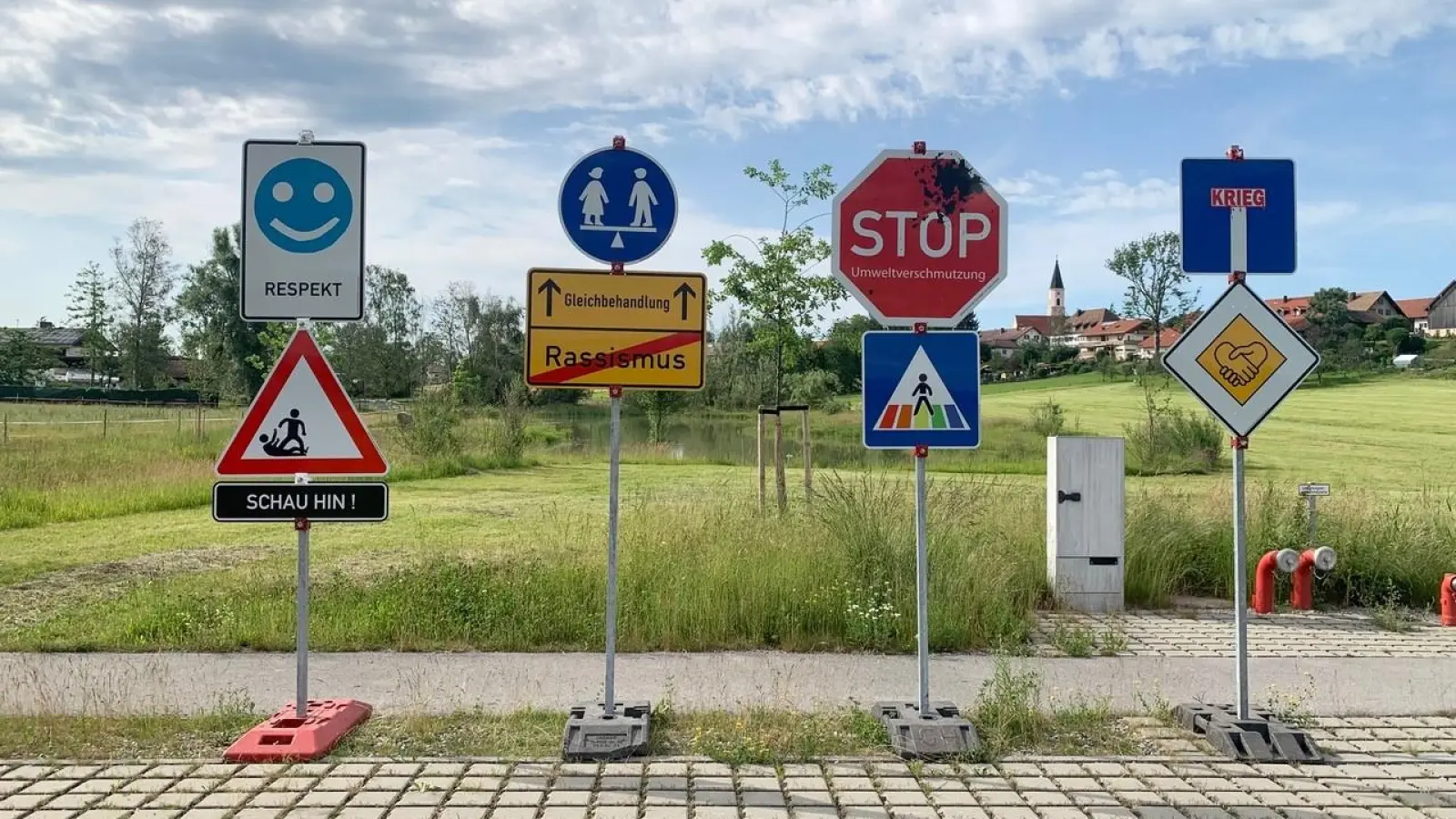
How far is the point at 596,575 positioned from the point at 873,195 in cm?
379

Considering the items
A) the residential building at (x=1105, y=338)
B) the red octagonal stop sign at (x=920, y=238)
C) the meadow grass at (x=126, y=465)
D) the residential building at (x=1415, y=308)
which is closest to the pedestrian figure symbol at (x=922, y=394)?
the red octagonal stop sign at (x=920, y=238)

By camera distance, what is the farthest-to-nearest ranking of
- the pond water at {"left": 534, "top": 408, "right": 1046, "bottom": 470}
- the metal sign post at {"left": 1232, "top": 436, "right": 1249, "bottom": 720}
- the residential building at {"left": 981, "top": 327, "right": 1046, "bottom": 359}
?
the residential building at {"left": 981, "top": 327, "right": 1046, "bottom": 359}, the pond water at {"left": 534, "top": 408, "right": 1046, "bottom": 470}, the metal sign post at {"left": 1232, "top": 436, "right": 1249, "bottom": 720}

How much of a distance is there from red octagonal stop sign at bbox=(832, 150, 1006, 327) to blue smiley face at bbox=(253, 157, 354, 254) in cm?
251

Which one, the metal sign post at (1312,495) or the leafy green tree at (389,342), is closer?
the metal sign post at (1312,495)

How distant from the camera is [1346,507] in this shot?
1087 centimetres

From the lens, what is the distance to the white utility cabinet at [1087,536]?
848 centimetres

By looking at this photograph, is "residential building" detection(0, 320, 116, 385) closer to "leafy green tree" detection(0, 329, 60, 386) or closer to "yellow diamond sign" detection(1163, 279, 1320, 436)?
"leafy green tree" detection(0, 329, 60, 386)

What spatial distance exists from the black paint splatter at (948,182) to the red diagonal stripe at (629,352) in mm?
1432

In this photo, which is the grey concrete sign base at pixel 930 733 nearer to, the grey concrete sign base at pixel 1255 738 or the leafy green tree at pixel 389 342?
the grey concrete sign base at pixel 1255 738

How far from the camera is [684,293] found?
523cm

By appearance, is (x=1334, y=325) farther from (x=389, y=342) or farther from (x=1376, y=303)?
(x=389, y=342)

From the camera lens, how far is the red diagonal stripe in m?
5.19

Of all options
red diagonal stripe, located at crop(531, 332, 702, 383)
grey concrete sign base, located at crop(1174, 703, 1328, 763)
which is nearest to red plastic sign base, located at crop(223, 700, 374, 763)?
red diagonal stripe, located at crop(531, 332, 702, 383)

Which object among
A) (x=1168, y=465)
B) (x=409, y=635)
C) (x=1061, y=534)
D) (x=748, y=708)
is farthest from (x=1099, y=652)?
(x=1168, y=465)
